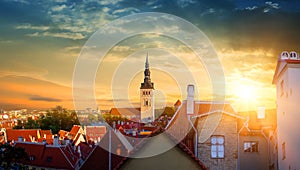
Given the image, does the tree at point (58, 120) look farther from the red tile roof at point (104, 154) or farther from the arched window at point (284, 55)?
the arched window at point (284, 55)

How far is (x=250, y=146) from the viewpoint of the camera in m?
22.1

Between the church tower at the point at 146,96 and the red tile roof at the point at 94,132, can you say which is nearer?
the red tile roof at the point at 94,132

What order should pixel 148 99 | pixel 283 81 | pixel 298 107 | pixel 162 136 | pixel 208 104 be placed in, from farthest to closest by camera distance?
pixel 148 99, pixel 208 104, pixel 283 81, pixel 298 107, pixel 162 136

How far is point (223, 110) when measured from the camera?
21500 millimetres

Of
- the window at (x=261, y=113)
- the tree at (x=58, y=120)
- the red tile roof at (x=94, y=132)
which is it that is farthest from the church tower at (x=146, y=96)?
the window at (x=261, y=113)

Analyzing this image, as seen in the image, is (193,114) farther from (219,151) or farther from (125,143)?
(125,143)

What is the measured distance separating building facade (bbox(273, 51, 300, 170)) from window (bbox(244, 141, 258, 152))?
4.18ft

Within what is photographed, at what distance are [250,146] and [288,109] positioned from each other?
11.7 feet

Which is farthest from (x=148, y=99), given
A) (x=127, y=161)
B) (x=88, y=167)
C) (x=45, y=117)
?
(x=127, y=161)

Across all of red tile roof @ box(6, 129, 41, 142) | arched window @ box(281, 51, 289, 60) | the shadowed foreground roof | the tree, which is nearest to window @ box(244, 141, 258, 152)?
arched window @ box(281, 51, 289, 60)

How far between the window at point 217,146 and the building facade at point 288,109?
2.88m

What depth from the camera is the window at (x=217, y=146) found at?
2142 cm

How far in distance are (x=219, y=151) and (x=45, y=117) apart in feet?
264

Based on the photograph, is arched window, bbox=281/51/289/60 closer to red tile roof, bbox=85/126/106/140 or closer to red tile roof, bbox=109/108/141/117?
red tile roof, bbox=85/126/106/140
